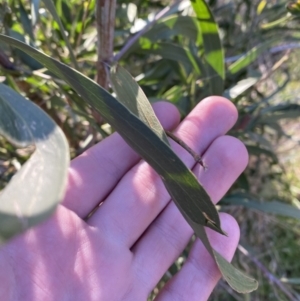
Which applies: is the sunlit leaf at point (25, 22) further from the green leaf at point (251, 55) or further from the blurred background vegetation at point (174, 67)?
the green leaf at point (251, 55)

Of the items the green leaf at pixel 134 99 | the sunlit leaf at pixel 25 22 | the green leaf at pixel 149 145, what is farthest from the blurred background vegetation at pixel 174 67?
the green leaf at pixel 149 145

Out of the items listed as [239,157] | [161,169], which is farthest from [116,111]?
[239,157]

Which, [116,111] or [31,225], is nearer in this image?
[31,225]

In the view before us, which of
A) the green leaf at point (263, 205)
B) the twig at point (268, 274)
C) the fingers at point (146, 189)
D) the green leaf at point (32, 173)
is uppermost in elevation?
the green leaf at point (32, 173)

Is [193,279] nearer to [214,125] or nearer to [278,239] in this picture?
[214,125]

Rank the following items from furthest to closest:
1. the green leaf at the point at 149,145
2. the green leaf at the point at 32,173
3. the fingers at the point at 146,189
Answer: the fingers at the point at 146,189 < the green leaf at the point at 149,145 < the green leaf at the point at 32,173

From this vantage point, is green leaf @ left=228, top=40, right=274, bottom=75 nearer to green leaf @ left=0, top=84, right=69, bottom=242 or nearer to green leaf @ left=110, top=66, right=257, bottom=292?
green leaf @ left=110, top=66, right=257, bottom=292
